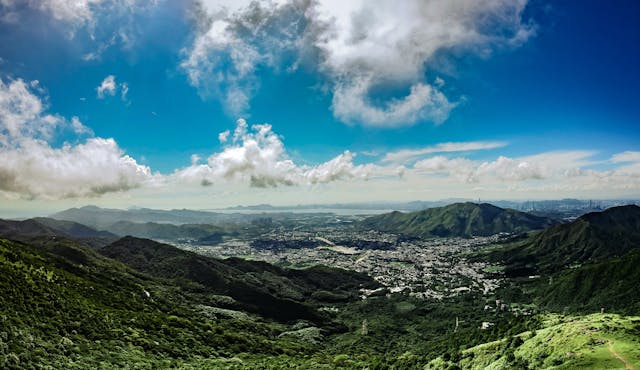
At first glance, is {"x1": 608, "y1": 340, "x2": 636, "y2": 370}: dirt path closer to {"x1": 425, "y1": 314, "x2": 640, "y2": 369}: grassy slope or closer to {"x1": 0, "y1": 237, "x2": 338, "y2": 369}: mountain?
{"x1": 425, "y1": 314, "x2": 640, "y2": 369}: grassy slope

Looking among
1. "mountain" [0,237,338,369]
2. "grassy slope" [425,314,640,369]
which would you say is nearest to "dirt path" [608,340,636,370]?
"grassy slope" [425,314,640,369]

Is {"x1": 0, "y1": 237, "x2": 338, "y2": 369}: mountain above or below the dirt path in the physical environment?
below

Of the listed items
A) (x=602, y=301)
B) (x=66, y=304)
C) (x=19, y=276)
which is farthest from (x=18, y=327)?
(x=602, y=301)

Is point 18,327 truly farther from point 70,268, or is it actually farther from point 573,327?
point 70,268

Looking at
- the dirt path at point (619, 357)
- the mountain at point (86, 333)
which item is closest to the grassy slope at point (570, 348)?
the dirt path at point (619, 357)

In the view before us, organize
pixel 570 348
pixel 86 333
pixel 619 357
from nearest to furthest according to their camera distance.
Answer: pixel 619 357 → pixel 570 348 → pixel 86 333

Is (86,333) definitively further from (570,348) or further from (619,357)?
(619,357)

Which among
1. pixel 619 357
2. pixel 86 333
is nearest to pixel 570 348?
pixel 619 357

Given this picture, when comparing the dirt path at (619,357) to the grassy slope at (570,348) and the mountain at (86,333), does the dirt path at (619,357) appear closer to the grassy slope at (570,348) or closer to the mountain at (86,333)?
the grassy slope at (570,348)
